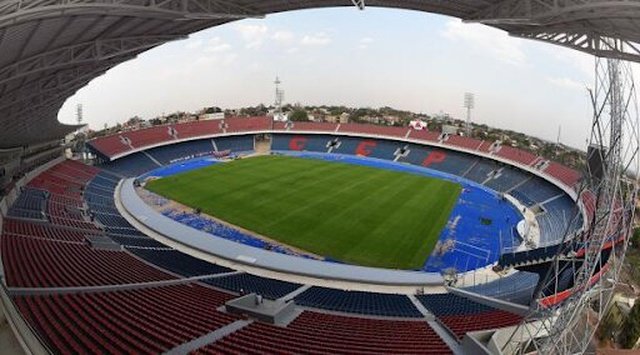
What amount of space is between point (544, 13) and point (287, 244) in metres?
18.1

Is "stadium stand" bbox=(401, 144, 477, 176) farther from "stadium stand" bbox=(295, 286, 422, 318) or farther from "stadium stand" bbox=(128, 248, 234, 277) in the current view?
"stadium stand" bbox=(128, 248, 234, 277)

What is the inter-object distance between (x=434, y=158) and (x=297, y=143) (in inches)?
817

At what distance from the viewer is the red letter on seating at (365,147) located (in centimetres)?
6109

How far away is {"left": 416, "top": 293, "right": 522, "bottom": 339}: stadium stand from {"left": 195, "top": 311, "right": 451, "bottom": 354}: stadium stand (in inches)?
42.0

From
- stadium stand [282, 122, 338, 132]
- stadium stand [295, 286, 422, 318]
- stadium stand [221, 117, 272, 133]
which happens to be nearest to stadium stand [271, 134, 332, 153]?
stadium stand [282, 122, 338, 132]

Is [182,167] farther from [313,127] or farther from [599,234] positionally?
[599,234]

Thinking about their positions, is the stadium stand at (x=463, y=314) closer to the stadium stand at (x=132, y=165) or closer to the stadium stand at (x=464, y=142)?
the stadium stand at (x=132, y=165)

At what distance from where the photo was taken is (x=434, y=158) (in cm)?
5672

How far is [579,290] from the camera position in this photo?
10.0 m

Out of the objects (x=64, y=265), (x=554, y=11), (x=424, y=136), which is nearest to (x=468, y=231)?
(x=554, y=11)

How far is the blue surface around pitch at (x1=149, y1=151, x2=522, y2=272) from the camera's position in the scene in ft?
84.8

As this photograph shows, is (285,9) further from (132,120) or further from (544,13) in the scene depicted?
(132,120)

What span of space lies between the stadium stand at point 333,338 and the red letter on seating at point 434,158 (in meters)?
43.0

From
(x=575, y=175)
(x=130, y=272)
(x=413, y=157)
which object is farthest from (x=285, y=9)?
(x=413, y=157)
